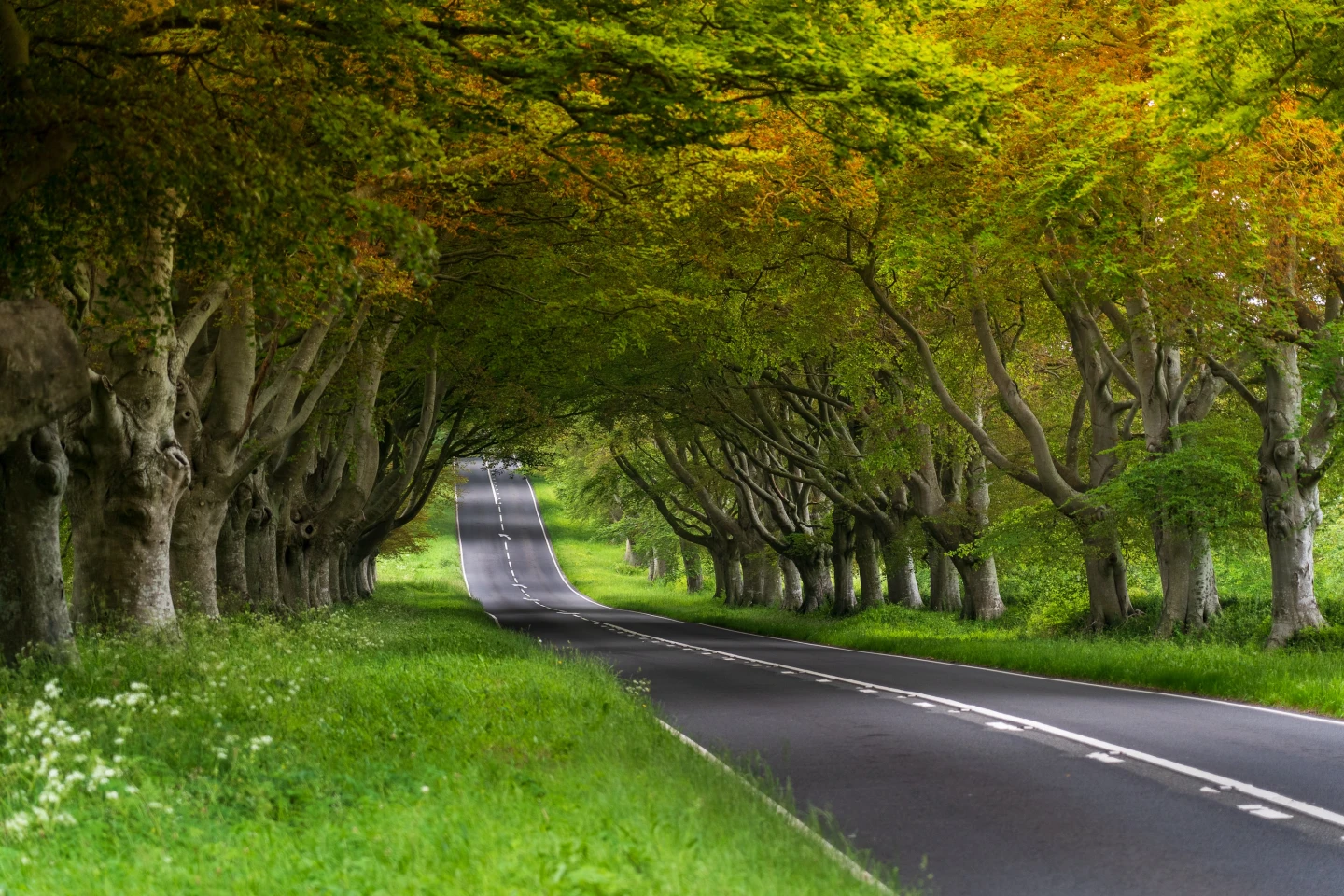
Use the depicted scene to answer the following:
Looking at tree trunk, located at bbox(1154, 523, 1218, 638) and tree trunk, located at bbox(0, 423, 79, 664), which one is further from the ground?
tree trunk, located at bbox(0, 423, 79, 664)

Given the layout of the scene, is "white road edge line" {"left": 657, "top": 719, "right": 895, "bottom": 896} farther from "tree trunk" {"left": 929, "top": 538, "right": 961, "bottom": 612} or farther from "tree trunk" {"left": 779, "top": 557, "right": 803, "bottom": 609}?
"tree trunk" {"left": 779, "top": 557, "right": 803, "bottom": 609}

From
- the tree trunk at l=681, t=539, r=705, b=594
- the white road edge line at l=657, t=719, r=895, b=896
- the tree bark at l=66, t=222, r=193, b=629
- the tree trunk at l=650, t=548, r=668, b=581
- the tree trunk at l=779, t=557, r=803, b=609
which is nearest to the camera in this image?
the white road edge line at l=657, t=719, r=895, b=896

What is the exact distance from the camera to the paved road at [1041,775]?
651cm

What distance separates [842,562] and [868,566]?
180 cm

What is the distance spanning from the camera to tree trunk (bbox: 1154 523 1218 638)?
21703 mm

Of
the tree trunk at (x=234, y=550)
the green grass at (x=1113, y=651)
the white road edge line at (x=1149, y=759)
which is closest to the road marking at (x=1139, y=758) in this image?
the white road edge line at (x=1149, y=759)

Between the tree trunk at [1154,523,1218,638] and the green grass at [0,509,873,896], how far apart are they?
42.7 ft

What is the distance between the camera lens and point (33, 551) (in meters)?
12.3

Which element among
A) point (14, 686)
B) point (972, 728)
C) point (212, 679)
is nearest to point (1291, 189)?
point (972, 728)

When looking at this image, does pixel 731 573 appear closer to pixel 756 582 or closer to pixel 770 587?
pixel 756 582

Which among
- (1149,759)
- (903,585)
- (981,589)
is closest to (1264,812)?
(1149,759)

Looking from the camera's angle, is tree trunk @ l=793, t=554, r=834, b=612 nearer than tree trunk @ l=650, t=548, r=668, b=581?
Yes

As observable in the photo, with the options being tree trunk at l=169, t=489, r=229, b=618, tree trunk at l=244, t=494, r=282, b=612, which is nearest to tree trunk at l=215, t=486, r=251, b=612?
tree trunk at l=244, t=494, r=282, b=612

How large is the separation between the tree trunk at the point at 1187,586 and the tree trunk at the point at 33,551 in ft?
54.5
